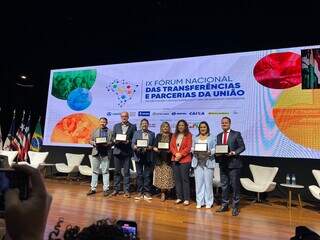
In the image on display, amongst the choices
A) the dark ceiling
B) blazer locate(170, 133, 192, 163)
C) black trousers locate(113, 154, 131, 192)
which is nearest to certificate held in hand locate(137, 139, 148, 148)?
black trousers locate(113, 154, 131, 192)

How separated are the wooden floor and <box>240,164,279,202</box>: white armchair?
292mm

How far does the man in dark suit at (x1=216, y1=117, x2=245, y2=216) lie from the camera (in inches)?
201

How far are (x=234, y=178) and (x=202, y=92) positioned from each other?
217cm

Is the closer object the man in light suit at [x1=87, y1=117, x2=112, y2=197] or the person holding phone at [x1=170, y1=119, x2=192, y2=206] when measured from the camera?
the person holding phone at [x1=170, y1=119, x2=192, y2=206]

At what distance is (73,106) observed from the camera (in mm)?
8078

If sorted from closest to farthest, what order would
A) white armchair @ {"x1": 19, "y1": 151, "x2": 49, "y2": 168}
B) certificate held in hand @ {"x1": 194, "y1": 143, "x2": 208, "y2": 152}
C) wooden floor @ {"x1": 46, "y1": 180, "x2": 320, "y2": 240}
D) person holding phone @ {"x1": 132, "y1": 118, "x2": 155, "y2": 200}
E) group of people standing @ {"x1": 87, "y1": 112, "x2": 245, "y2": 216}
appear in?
wooden floor @ {"x1": 46, "y1": 180, "x2": 320, "y2": 240} → group of people standing @ {"x1": 87, "y1": 112, "x2": 245, "y2": 216} → certificate held in hand @ {"x1": 194, "y1": 143, "x2": 208, "y2": 152} → person holding phone @ {"x1": 132, "y1": 118, "x2": 155, "y2": 200} → white armchair @ {"x1": 19, "y1": 151, "x2": 49, "y2": 168}

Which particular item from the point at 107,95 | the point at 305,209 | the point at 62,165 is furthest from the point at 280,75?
the point at 62,165

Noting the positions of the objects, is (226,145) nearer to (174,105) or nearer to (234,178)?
(234,178)

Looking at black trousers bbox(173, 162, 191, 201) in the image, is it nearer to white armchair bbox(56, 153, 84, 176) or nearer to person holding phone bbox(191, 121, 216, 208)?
person holding phone bbox(191, 121, 216, 208)

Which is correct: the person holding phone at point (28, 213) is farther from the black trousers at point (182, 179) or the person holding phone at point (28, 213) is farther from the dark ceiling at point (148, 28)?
the dark ceiling at point (148, 28)

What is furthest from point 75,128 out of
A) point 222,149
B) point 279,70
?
point 279,70

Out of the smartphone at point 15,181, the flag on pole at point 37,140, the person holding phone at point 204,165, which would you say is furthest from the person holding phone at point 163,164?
the smartphone at point 15,181

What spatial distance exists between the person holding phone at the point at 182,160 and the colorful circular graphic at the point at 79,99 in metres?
2.92

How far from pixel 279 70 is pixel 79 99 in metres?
4.46
